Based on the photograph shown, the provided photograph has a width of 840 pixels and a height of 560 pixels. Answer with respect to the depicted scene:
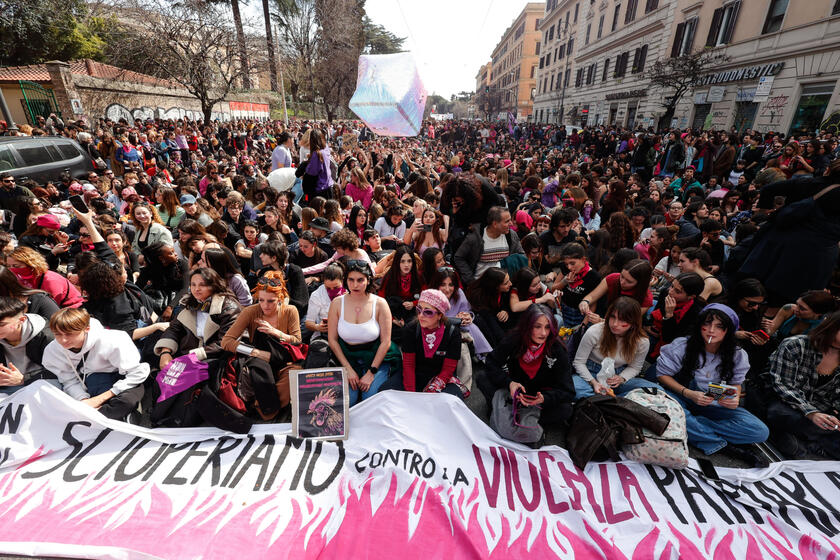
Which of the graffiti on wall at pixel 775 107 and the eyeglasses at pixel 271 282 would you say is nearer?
the eyeglasses at pixel 271 282

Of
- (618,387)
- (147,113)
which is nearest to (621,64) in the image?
(147,113)

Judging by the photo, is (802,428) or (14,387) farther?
(14,387)

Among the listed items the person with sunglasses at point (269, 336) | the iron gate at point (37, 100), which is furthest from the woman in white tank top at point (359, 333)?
the iron gate at point (37, 100)

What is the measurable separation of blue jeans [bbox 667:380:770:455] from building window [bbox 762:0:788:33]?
21.8 m

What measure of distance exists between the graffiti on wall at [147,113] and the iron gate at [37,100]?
2165mm

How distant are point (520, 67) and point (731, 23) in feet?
175

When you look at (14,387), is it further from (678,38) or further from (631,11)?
(631,11)

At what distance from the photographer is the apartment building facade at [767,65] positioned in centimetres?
1450

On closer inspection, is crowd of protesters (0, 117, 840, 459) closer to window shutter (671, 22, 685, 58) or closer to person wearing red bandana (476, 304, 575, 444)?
person wearing red bandana (476, 304, 575, 444)

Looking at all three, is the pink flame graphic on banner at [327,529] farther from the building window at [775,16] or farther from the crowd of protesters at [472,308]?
the building window at [775,16]

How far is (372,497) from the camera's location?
9.48 feet

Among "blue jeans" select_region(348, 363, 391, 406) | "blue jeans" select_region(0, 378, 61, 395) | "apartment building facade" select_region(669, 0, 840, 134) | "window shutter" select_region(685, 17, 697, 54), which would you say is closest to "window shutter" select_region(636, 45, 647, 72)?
"window shutter" select_region(685, 17, 697, 54)

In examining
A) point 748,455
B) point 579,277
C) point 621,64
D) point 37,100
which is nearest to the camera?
point 748,455

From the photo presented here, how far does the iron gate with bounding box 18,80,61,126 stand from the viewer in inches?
747
